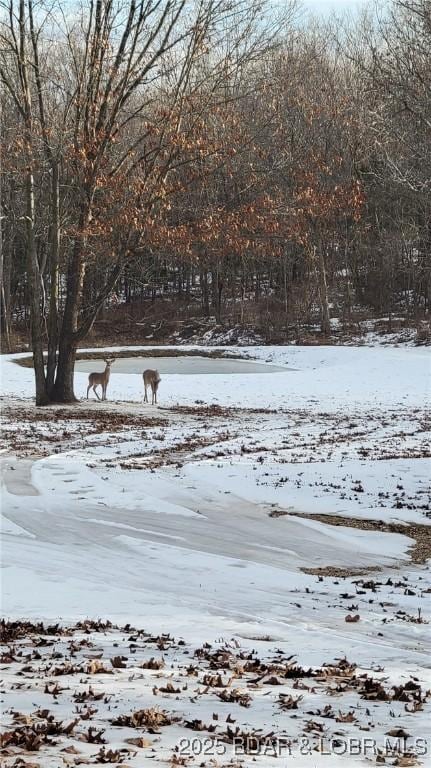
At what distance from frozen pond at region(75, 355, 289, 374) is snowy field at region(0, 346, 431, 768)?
15506 mm

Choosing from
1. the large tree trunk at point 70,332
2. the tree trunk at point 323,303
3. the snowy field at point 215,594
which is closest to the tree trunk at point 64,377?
the large tree trunk at point 70,332

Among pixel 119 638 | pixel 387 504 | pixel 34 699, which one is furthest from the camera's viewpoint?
pixel 387 504

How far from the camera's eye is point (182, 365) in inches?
1379

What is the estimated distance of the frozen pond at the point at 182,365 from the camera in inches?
1330

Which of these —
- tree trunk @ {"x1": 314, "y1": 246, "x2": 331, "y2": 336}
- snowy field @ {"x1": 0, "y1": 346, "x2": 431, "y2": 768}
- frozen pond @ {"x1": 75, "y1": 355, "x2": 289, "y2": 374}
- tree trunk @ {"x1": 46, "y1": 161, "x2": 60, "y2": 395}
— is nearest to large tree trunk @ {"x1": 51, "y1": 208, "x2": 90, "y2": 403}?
tree trunk @ {"x1": 46, "y1": 161, "x2": 60, "y2": 395}

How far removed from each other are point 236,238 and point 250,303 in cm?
3181

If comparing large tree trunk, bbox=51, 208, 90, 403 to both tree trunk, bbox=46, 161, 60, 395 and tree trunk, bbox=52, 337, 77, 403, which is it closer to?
tree trunk, bbox=52, 337, 77, 403

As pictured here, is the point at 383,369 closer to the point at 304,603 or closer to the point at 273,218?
the point at 273,218

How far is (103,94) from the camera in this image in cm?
1978

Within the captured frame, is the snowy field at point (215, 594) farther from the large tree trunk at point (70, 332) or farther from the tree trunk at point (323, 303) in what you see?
the tree trunk at point (323, 303)

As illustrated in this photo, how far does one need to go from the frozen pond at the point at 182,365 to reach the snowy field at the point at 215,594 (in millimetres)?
15506

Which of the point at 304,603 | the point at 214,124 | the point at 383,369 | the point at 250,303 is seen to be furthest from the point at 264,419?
the point at 250,303

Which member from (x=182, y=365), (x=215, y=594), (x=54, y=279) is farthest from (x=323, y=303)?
(x=215, y=594)

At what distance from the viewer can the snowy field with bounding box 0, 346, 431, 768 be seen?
4188 mm
